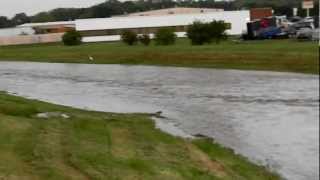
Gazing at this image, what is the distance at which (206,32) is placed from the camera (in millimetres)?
66438

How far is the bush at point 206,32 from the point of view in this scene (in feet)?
218

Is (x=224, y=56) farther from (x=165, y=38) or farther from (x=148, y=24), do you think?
(x=148, y=24)

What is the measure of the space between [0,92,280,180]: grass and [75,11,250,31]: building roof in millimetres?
89208

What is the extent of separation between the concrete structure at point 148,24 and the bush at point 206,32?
38.8 m

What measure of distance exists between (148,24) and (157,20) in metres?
1.59

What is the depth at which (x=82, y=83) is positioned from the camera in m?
42.9

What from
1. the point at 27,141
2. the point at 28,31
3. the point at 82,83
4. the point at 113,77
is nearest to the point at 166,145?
the point at 27,141

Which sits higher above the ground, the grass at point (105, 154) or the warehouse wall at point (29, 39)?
the grass at point (105, 154)

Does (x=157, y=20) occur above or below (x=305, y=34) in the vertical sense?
below

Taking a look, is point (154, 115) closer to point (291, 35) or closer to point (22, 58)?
point (291, 35)

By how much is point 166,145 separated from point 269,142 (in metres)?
2.33

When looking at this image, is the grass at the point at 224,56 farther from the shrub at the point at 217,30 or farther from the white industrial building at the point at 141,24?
the white industrial building at the point at 141,24

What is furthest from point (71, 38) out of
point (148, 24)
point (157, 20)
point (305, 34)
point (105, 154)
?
point (105, 154)

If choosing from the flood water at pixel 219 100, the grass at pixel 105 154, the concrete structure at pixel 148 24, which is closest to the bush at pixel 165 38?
the flood water at pixel 219 100
